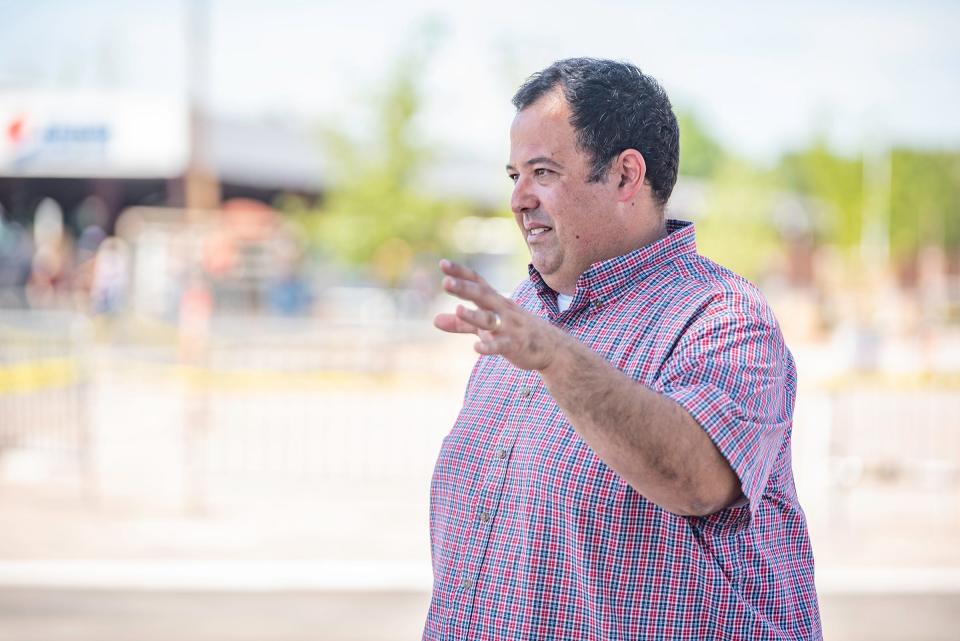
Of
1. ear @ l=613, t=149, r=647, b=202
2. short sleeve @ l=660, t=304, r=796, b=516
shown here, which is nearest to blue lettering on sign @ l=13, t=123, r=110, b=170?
ear @ l=613, t=149, r=647, b=202

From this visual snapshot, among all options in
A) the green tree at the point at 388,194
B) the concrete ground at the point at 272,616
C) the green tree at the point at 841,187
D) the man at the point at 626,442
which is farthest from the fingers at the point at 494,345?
the green tree at the point at 841,187

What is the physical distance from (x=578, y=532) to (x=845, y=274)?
40.6 meters

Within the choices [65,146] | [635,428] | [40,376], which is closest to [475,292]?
[635,428]

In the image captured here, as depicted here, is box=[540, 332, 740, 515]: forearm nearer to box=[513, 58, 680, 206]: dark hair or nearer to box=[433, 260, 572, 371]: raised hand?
box=[433, 260, 572, 371]: raised hand

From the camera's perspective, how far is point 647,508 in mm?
1939

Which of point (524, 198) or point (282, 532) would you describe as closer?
point (524, 198)

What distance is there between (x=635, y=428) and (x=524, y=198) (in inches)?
23.7

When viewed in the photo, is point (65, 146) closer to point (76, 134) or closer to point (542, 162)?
point (76, 134)

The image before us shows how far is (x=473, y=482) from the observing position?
2.25 m

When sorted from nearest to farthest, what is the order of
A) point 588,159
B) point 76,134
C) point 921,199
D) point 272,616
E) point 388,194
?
point 588,159 < point 272,616 < point 388,194 < point 76,134 < point 921,199

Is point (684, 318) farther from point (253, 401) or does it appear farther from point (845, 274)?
point (845, 274)

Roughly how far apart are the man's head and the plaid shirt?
0.20 ft

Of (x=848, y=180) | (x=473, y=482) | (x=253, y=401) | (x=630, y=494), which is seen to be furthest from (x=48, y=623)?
(x=848, y=180)

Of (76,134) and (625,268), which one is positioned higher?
(76,134)
